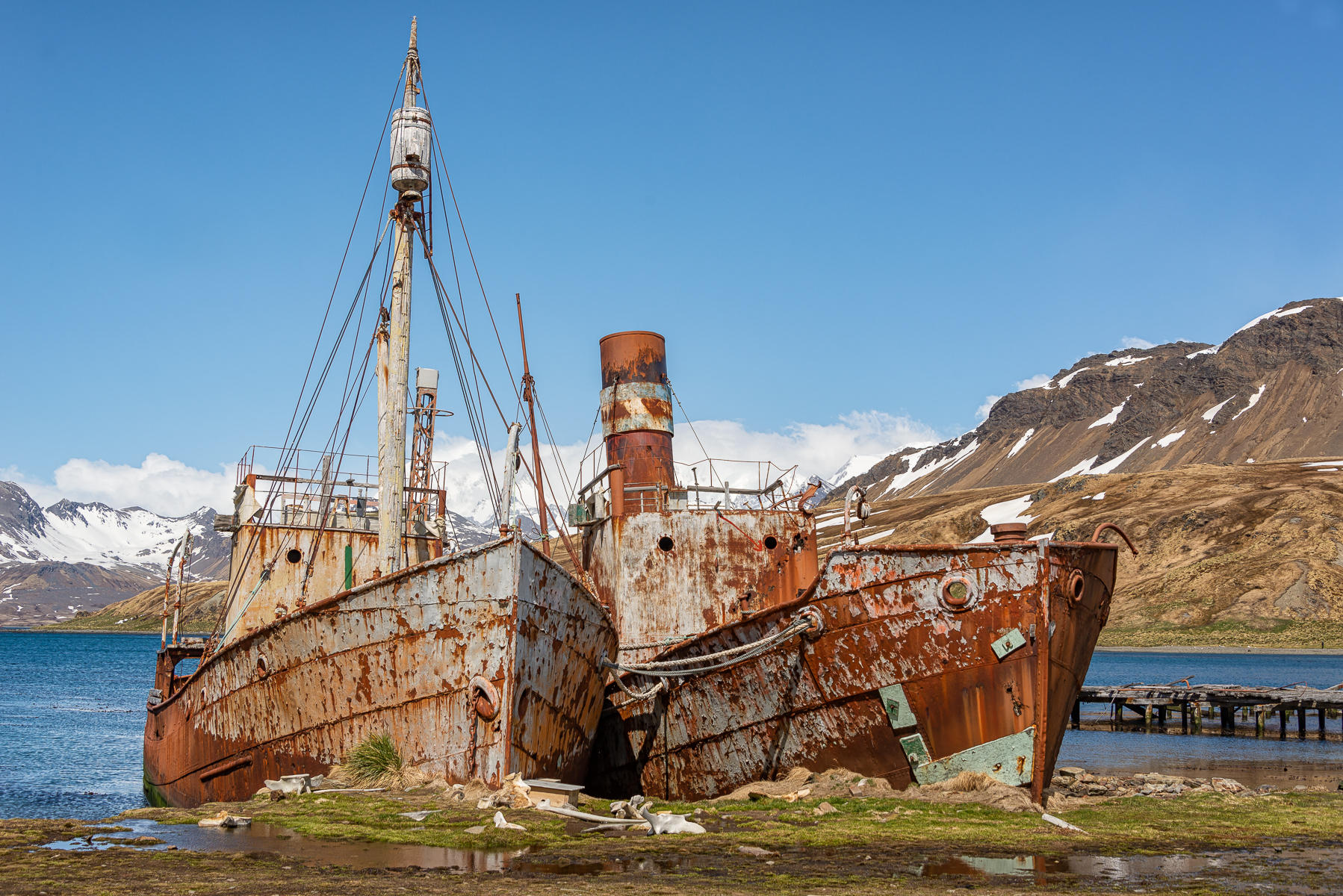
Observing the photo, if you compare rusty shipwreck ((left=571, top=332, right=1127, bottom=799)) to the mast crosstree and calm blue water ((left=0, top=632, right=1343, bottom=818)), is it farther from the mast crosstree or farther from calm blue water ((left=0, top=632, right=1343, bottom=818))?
calm blue water ((left=0, top=632, right=1343, bottom=818))

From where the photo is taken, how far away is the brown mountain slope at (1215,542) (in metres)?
93.1

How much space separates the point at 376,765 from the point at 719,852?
5.59 metres

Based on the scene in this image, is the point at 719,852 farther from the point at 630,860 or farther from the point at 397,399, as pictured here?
the point at 397,399

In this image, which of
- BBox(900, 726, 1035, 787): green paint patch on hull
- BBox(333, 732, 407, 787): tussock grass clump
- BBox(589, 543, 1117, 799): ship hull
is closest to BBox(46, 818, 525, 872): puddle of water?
BBox(333, 732, 407, 787): tussock grass clump

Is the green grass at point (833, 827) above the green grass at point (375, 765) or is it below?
below

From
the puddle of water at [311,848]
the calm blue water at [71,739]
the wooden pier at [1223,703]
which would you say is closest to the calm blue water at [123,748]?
the calm blue water at [71,739]

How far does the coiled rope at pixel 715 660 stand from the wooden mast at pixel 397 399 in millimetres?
3953

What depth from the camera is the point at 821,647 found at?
1576 cm

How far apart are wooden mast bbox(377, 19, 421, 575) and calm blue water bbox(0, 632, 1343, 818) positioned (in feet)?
35.8

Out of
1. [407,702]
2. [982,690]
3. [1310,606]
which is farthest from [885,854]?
[1310,606]

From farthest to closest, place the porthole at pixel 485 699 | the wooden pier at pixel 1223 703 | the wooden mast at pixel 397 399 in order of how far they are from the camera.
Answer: the wooden pier at pixel 1223 703 → the wooden mast at pixel 397 399 → the porthole at pixel 485 699

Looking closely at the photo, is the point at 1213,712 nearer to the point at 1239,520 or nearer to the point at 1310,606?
the point at 1310,606

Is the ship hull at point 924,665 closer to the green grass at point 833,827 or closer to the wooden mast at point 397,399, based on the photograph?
the green grass at point 833,827

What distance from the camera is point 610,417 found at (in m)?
22.0
